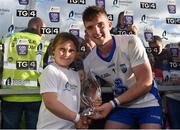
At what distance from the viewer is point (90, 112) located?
96.3 inches

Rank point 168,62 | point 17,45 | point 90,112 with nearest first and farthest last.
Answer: point 90,112
point 17,45
point 168,62

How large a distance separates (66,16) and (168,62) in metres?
1.28

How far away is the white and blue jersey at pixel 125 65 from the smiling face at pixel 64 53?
0.92 ft

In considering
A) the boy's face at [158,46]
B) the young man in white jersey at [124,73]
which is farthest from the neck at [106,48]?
the boy's face at [158,46]

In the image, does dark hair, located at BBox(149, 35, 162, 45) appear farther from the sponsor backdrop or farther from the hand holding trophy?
the hand holding trophy

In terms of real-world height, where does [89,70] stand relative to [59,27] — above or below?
below

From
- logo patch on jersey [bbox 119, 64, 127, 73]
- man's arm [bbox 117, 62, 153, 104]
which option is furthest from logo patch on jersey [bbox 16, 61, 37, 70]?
man's arm [bbox 117, 62, 153, 104]

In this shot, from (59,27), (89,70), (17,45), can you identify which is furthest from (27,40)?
(89,70)

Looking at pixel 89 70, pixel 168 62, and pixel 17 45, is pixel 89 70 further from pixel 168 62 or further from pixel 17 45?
pixel 168 62

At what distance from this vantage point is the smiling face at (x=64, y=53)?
Answer: 2.49 metres

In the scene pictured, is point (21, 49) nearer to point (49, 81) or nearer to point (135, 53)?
point (49, 81)

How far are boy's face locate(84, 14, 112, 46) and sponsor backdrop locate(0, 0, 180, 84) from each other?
1.29 metres

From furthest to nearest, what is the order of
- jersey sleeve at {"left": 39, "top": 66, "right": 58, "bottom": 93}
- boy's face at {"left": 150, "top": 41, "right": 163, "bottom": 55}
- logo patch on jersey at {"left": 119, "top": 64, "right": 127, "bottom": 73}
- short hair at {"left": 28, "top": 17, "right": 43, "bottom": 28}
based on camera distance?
boy's face at {"left": 150, "top": 41, "right": 163, "bottom": 55}
short hair at {"left": 28, "top": 17, "right": 43, "bottom": 28}
logo patch on jersey at {"left": 119, "top": 64, "right": 127, "bottom": 73}
jersey sleeve at {"left": 39, "top": 66, "right": 58, "bottom": 93}

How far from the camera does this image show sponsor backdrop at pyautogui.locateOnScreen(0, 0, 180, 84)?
3.77m
